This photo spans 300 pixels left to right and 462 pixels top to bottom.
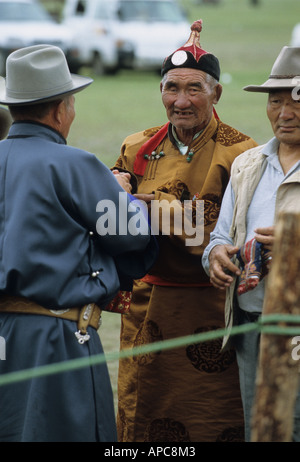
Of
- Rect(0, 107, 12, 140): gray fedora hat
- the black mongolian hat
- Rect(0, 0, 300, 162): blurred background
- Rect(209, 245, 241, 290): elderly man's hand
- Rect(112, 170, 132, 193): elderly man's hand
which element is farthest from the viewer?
Rect(0, 0, 300, 162): blurred background

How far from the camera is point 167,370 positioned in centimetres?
394

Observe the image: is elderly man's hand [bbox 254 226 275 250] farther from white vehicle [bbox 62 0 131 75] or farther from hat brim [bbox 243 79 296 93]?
white vehicle [bbox 62 0 131 75]

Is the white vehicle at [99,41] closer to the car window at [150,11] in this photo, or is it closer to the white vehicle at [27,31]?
the car window at [150,11]

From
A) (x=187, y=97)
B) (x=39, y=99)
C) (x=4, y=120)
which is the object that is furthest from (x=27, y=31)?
(x=39, y=99)

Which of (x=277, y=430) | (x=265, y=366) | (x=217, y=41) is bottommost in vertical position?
(x=217, y=41)

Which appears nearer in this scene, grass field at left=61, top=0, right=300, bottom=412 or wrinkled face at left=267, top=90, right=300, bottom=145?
Answer: wrinkled face at left=267, top=90, right=300, bottom=145

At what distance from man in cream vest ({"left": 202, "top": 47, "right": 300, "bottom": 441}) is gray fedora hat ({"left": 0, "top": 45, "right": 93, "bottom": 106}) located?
84 cm

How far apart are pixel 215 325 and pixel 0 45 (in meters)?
16.1

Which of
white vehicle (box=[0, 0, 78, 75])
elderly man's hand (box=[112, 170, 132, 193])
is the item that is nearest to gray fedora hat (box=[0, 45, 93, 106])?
elderly man's hand (box=[112, 170, 132, 193])

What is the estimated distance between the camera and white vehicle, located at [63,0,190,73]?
762 inches

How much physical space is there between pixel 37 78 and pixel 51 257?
75 cm

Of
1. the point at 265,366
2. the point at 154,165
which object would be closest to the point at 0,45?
the point at 154,165

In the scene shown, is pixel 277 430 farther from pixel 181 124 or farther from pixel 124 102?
pixel 124 102
